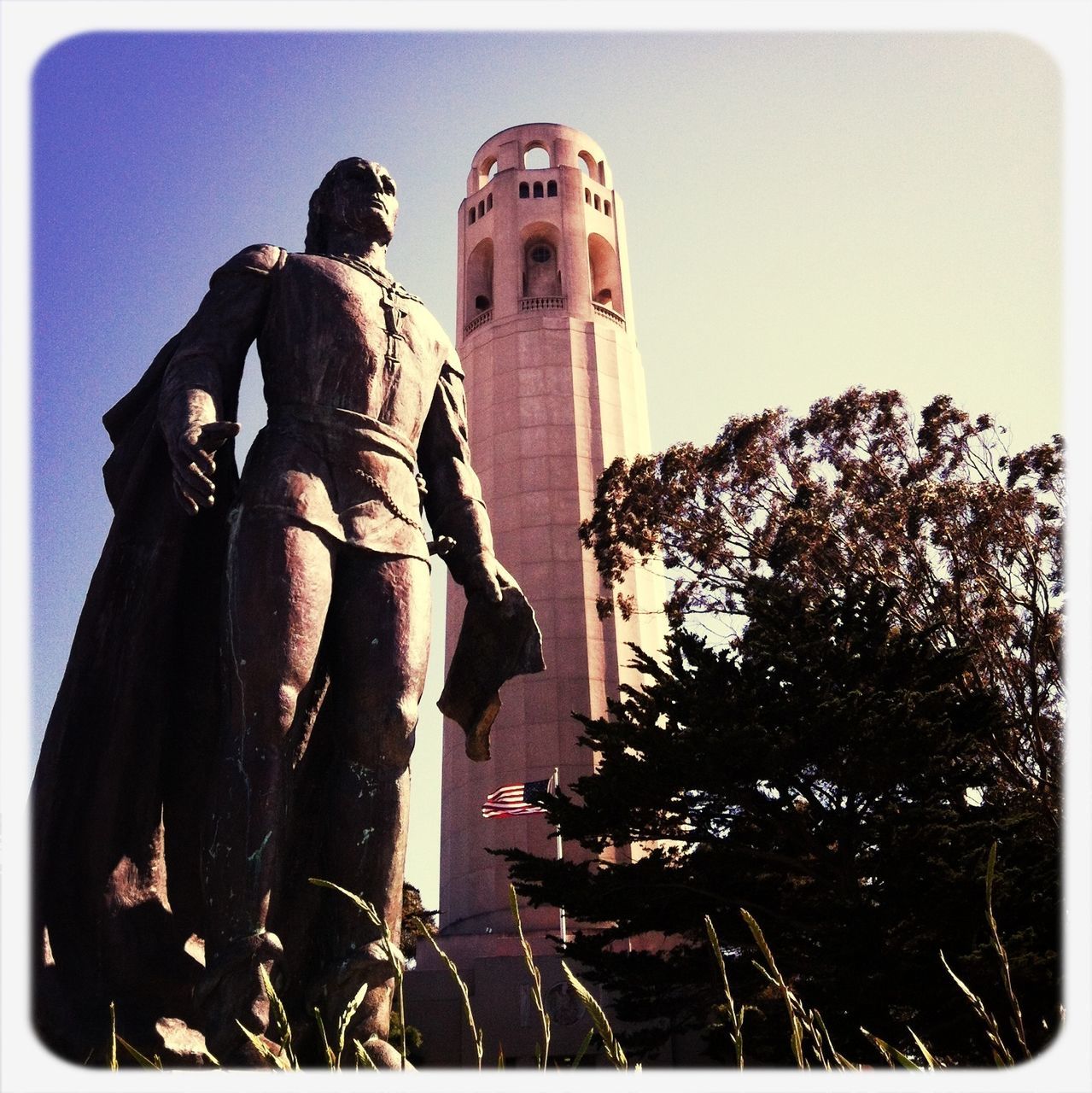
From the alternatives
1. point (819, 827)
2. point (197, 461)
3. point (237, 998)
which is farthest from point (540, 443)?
point (237, 998)

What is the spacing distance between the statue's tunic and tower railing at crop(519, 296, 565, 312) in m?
36.2

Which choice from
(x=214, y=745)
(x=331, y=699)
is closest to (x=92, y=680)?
(x=214, y=745)

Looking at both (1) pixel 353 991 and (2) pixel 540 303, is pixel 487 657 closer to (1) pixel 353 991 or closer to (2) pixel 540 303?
(1) pixel 353 991

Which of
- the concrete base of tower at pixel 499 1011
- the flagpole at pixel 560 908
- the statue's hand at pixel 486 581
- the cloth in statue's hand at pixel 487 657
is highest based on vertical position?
the statue's hand at pixel 486 581

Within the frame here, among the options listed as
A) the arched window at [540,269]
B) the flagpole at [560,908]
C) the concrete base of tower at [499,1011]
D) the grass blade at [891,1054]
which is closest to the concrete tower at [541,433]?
the arched window at [540,269]

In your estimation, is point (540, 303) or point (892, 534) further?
point (540, 303)

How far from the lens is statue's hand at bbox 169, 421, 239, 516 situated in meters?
4.26

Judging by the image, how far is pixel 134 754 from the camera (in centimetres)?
438

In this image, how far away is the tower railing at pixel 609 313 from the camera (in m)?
42.1

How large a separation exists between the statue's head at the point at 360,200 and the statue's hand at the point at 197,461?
136cm

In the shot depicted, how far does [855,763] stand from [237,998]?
13.8 m

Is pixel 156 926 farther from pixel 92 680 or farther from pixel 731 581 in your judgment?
pixel 731 581

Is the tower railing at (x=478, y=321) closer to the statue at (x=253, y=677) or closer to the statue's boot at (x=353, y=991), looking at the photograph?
the statue at (x=253, y=677)

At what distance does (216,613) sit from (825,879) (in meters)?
13.2
